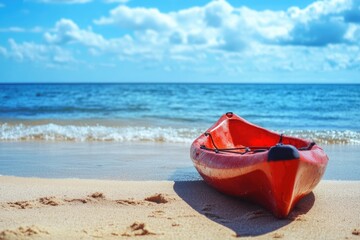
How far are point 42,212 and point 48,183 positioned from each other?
148 centimetres

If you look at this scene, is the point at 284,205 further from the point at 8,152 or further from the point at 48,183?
the point at 8,152

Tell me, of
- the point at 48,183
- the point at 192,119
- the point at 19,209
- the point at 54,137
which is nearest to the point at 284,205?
the point at 19,209

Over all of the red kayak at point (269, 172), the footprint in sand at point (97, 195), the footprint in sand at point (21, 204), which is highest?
the red kayak at point (269, 172)

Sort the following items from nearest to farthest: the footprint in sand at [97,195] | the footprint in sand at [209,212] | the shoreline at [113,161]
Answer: the footprint in sand at [209,212] → the footprint in sand at [97,195] → the shoreline at [113,161]

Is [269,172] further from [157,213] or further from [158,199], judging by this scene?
[158,199]

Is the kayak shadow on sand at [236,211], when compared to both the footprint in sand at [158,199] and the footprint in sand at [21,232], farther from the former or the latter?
the footprint in sand at [21,232]

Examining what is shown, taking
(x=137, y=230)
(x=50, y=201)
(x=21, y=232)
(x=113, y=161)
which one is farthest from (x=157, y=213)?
(x=113, y=161)

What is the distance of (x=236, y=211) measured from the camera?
476cm

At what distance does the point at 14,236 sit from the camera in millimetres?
3637

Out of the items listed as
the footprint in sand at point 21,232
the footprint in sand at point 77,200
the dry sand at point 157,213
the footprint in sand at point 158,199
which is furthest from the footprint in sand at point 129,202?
the footprint in sand at point 21,232

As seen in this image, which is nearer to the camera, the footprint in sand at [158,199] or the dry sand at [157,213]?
the dry sand at [157,213]

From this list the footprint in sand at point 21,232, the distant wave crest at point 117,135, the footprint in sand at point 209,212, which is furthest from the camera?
the distant wave crest at point 117,135

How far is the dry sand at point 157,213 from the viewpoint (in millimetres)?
3977

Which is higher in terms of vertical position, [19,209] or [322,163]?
[322,163]
